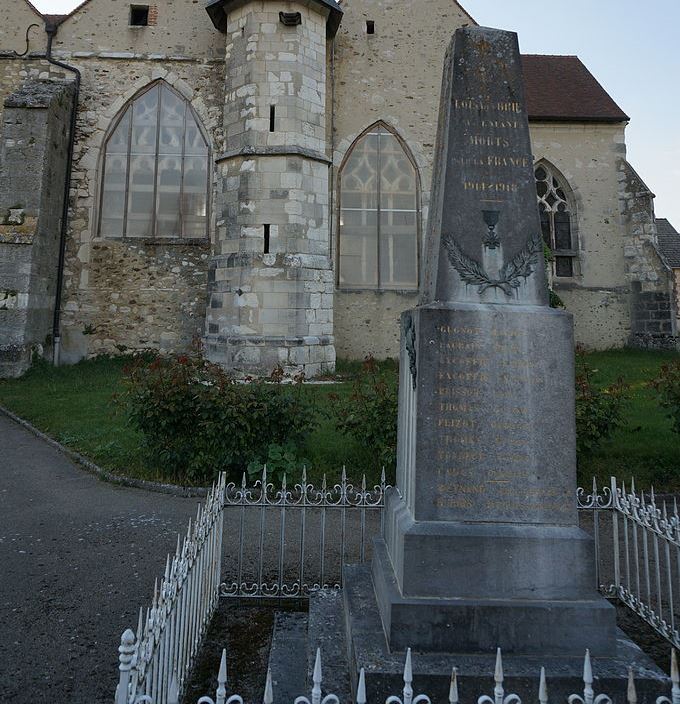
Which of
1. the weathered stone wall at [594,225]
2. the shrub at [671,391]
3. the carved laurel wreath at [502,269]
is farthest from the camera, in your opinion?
the weathered stone wall at [594,225]

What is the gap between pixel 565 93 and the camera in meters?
17.5

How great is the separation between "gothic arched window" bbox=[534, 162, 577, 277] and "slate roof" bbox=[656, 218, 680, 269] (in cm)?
1351

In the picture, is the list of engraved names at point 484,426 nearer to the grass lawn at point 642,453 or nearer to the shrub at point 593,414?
the shrub at point 593,414

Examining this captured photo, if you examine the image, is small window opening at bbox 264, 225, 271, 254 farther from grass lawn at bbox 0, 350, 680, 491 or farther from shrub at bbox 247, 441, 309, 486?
shrub at bbox 247, 441, 309, 486

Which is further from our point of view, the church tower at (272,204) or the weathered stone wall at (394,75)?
the weathered stone wall at (394,75)

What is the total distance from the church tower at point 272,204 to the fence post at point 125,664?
Answer: 9548 millimetres

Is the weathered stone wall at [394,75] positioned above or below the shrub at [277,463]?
above

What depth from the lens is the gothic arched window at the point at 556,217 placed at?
16.6 m

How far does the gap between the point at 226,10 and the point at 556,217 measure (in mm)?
10606

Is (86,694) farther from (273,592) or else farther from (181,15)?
(181,15)

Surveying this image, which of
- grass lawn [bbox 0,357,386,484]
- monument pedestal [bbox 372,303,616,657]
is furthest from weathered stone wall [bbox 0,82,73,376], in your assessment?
monument pedestal [bbox 372,303,616,657]

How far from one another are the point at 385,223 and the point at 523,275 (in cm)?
1199

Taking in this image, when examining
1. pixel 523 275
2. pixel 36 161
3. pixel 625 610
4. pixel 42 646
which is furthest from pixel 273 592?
pixel 36 161

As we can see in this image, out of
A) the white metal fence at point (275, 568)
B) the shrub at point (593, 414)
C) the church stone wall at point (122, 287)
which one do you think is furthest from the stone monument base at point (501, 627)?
the church stone wall at point (122, 287)
